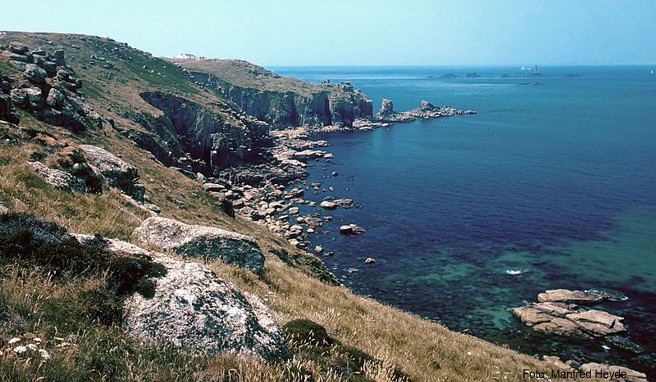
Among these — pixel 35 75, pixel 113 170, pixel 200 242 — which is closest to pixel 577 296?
pixel 200 242

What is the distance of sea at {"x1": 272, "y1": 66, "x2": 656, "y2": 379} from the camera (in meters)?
48.6

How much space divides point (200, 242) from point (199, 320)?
9.06 meters

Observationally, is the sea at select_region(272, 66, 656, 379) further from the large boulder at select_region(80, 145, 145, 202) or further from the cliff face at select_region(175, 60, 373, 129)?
the cliff face at select_region(175, 60, 373, 129)

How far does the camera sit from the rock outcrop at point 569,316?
44.5 meters

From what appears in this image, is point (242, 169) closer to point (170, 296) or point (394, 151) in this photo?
point (394, 151)

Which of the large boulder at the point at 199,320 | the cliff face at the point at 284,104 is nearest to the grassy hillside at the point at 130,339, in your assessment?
the large boulder at the point at 199,320

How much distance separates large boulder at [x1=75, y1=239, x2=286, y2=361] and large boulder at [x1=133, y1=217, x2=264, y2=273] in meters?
6.99

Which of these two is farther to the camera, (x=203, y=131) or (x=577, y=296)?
(x=203, y=131)

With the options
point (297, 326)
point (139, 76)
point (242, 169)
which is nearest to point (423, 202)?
point (242, 169)

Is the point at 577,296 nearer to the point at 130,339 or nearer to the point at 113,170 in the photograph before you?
the point at 113,170

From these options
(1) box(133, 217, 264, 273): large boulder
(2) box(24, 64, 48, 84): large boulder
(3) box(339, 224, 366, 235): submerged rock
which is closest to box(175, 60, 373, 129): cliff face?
(3) box(339, 224, 366, 235): submerged rock

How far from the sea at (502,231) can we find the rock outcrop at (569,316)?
1418 mm

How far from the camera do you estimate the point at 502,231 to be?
2840 inches

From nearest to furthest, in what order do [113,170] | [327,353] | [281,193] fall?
[327,353], [113,170], [281,193]
